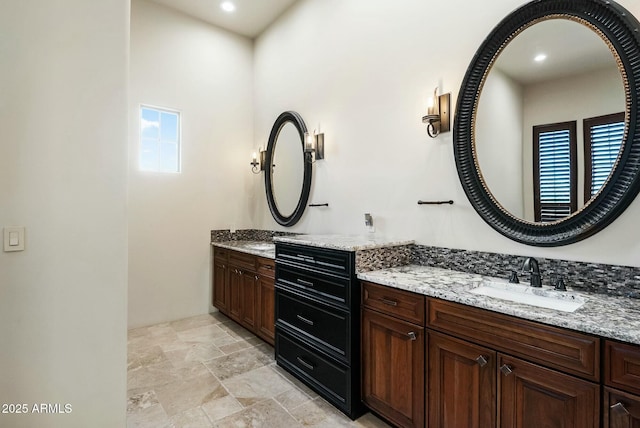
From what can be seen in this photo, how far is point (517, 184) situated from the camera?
6.47 ft

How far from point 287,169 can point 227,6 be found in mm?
2177

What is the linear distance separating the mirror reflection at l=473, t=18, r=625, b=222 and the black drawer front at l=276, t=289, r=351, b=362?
1.34 m

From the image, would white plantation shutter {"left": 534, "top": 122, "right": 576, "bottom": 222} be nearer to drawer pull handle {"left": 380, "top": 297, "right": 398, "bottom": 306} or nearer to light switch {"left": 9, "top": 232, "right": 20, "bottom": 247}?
drawer pull handle {"left": 380, "top": 297, "right": 398, "bottom": 306}

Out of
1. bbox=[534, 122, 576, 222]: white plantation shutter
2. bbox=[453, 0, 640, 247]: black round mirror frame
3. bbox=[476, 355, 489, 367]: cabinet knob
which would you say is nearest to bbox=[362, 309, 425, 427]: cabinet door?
bbox=[476, 355, 489, 367]: cabinet knob

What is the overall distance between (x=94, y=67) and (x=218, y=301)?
3209 mm

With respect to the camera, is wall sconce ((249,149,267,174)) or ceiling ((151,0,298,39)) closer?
ceiling ((151,0,298,39))

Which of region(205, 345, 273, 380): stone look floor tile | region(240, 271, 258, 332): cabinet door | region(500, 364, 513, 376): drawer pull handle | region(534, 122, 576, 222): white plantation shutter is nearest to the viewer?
region(500, 364, 513, 376): drawer pull handle

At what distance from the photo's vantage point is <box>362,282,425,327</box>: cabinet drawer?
1.81 metres

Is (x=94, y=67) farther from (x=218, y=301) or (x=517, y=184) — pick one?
(x=218, y=301)

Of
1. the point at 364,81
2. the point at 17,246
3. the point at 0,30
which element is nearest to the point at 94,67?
the point at 0,30

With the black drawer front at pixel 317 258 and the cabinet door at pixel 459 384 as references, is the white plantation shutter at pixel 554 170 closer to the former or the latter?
the cabinet door at pixel 459 384

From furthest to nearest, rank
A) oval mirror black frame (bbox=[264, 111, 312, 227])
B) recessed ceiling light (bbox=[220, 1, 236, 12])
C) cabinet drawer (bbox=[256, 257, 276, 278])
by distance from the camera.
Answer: recessed ceiling light (bbox=[220, 1, 236, 12]), oval mirror black frame (bbox=[264, 111, 312, 227]), cabinet drawer (bbox=[256, 257, 276, 278])

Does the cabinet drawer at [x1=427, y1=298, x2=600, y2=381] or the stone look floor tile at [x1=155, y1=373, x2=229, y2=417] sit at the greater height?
the cabinet drawer at [x1=427, y1=298, x2=600, y2=381]

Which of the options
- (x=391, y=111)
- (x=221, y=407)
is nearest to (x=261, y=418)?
(x=221, y=407)
